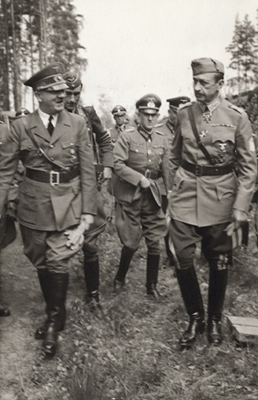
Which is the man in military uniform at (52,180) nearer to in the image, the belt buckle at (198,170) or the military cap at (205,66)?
the belt buckle at (198,170)

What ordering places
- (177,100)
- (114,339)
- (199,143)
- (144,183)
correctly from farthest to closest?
(177,100) → (144,183) → (114,339) → (199,143)

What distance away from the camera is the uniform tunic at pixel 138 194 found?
611 cm

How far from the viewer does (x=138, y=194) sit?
6.08 m

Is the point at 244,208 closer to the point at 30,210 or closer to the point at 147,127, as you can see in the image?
the point at 30,210

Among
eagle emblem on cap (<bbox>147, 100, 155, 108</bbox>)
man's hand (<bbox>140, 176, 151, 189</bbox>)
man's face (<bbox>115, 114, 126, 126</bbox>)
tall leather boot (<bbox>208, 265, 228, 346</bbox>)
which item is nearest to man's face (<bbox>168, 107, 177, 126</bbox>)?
eagle emblem on cap (<bbox>147, 100, 155, 108</bbox>)

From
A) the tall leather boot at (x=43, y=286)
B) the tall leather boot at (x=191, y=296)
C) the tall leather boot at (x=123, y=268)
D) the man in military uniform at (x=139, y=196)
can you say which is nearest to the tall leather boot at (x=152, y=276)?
the man in military uniform at (x=139, y=196)

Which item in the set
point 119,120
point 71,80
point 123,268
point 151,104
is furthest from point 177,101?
point 119,120

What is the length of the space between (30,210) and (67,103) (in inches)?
53.1

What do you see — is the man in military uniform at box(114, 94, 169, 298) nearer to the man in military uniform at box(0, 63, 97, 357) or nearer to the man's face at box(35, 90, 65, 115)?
the man in military uniform at box(0, 63, 97, 357)

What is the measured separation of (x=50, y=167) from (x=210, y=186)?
1.32m

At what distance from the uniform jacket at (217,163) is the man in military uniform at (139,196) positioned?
1.56 m

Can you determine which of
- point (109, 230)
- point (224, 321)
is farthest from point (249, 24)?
point (224, 321)

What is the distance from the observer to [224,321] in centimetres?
486

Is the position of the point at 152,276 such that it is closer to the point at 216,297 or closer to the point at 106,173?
the point at 106,173
